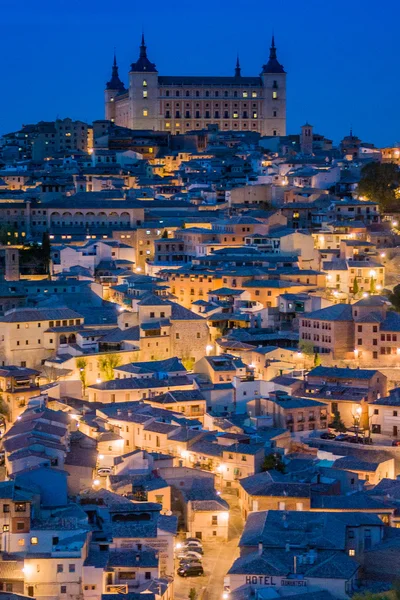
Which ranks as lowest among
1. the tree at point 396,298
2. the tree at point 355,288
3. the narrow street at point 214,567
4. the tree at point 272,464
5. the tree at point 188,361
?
the narrow street at point 214,567

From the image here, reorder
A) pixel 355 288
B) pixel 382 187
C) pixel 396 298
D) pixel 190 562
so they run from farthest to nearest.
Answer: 1. pixel 382 187
2. pixel 355 288
3. pixel 396 298
4. pixel 190 562

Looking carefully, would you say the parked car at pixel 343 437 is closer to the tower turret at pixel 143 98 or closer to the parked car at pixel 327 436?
the parked car at pixel 327 436

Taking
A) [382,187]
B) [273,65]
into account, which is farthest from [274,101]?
[382,187]

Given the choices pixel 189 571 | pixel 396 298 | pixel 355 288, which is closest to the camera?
pixel 189 571

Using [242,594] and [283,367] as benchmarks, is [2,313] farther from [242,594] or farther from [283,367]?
[242,594]

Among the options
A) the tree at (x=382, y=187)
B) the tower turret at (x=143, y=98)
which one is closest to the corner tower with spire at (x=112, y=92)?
the tower turret at (x=143, y=98)

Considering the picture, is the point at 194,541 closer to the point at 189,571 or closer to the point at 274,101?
the point at 189,571

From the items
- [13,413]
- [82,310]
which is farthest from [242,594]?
[82,310]
